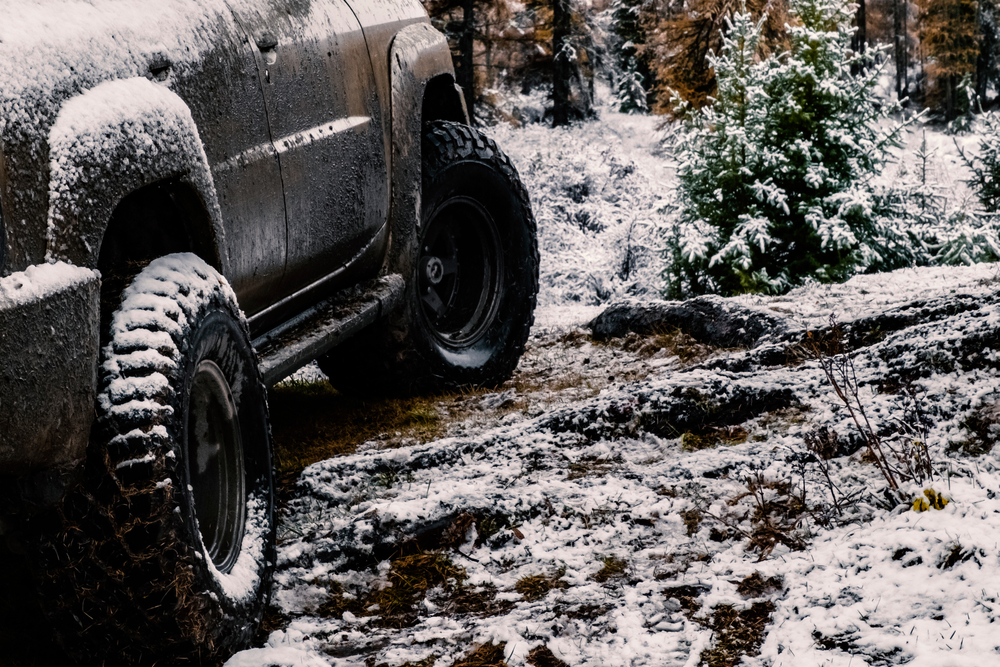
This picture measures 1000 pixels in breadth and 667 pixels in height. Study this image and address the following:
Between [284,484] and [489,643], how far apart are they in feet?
4.40

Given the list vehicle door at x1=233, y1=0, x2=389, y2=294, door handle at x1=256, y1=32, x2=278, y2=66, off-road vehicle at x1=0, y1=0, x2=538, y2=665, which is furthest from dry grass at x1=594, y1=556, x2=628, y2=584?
door handle at x1=256, y1=32, x2=278, y2=66

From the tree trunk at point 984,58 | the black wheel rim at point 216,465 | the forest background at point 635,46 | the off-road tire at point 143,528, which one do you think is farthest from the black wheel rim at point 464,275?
the tree trunk at point 984,58

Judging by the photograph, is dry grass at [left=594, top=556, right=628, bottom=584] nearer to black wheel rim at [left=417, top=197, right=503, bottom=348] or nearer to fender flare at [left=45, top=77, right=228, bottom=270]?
fender flare at [left=45, top=77, right=228, bottom=270]

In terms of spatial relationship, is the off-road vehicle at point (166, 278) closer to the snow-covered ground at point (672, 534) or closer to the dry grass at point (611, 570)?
the snow-covered ground at point (672, 534)

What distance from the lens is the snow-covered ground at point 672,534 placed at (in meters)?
1.93

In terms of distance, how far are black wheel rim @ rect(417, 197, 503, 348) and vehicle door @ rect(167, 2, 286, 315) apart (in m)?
1.60

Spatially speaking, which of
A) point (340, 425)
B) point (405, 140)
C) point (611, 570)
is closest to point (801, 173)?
point (405, 140)

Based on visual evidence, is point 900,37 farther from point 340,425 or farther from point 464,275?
point 340,425

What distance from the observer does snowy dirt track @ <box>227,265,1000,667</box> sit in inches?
76.0

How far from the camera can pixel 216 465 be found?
87.0 inches

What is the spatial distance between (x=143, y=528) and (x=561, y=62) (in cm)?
2363

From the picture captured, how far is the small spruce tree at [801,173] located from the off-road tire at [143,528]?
615 cm

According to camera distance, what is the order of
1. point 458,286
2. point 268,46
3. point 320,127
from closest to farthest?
point 268,46
point 320,127
point 458,286

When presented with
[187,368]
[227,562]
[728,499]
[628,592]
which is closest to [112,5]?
[187,368]
